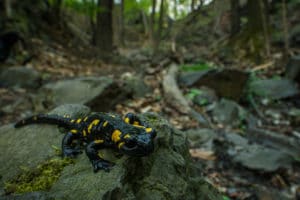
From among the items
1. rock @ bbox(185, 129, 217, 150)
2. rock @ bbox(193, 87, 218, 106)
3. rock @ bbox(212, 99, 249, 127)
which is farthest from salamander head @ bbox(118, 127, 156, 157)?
rock @ bbox(193, 87, 218, 106)

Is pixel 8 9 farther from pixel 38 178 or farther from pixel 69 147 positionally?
pixel 38 178

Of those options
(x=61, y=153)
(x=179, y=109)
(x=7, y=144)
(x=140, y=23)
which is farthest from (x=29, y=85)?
(x=140, y=23)

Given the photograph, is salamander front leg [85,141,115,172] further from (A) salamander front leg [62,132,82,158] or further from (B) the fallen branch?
(B) the fallen branch

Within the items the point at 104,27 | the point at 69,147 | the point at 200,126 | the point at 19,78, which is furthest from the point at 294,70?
the point at 104,27

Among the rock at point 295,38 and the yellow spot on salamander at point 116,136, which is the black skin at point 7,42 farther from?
the rock at point 295,38

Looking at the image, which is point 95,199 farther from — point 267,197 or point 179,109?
point 179,109
